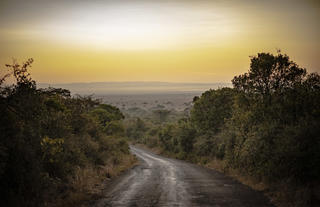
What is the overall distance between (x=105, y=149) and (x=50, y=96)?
10012 millimetres

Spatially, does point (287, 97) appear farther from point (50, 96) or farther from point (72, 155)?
point (50, 96)

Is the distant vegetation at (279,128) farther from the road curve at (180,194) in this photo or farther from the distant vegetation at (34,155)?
the distant vegetation at (34,155)

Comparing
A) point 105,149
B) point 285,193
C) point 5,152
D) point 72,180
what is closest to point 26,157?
point 5,152

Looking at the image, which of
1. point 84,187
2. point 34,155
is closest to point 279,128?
point 84,187

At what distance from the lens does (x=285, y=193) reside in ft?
40.0

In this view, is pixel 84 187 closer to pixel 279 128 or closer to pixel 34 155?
pixel 34 155

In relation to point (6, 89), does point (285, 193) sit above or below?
below

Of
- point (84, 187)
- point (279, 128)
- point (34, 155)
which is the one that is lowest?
point (84, 187)

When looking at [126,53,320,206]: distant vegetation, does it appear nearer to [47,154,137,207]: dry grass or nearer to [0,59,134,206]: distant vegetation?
[47,154,137,207]: dry grass

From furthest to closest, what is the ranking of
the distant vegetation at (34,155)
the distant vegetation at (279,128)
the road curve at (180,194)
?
the distant vegetation at (279,128), the road curve at (180,194), the distant vegetation at (34,155)

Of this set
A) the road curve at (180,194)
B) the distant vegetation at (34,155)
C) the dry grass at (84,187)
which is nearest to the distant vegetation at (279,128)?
the road curve at (180,194)

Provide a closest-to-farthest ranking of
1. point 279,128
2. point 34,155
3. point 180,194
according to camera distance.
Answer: point 34,155 < point 180,194 < point 279,128

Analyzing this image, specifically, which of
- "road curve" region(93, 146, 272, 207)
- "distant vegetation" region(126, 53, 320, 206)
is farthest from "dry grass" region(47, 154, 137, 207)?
"distant vegetation" region(126, 53, 320, 206)

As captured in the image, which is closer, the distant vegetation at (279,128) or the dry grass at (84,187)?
the dry grass at (84,187)
